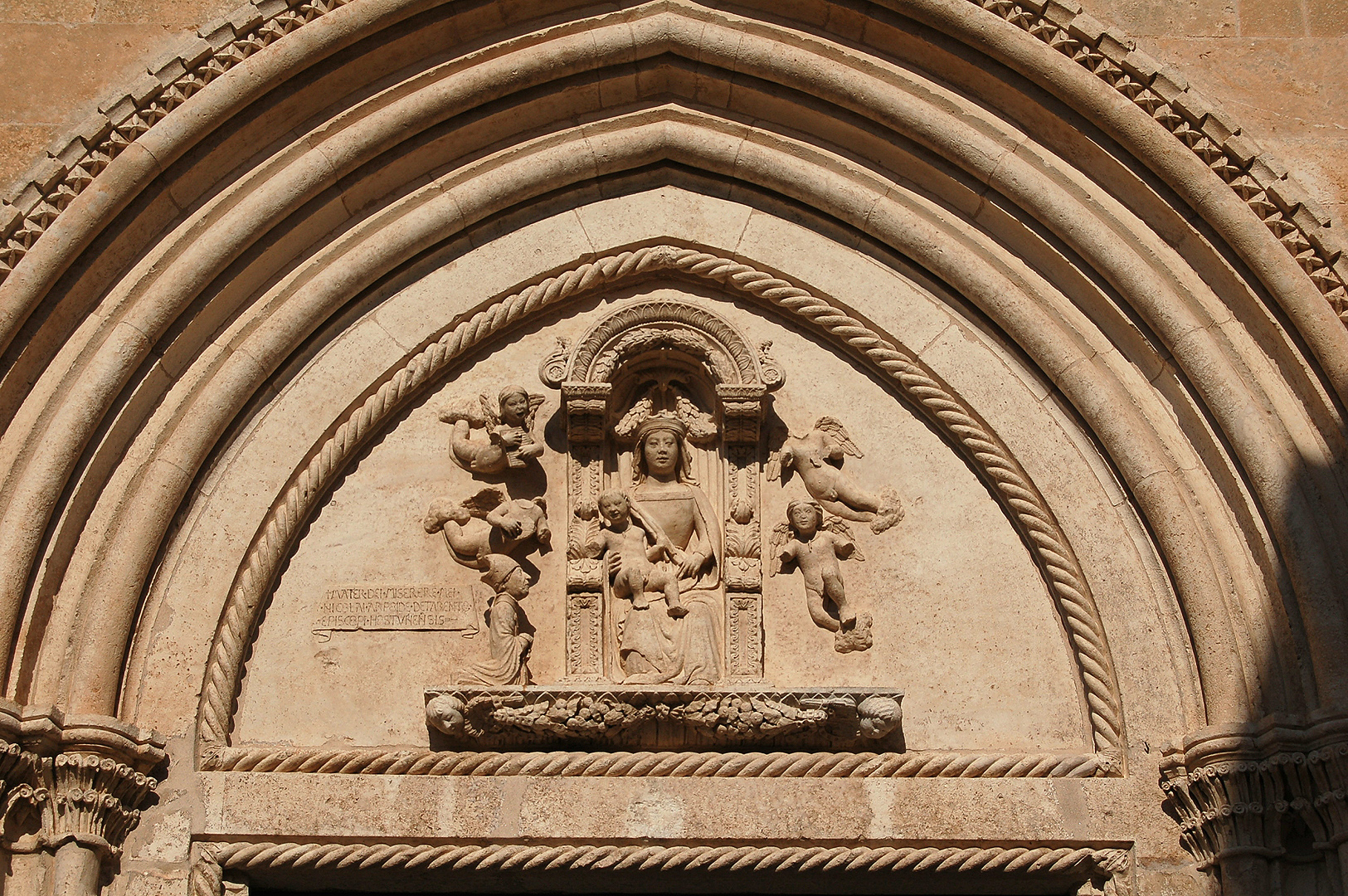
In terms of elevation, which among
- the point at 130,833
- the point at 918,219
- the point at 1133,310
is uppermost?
the point at 918,219

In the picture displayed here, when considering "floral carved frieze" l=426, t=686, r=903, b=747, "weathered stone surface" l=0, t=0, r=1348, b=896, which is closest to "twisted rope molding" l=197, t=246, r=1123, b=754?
"weathered stone surface" l=0, t=0, r=1348, b=896

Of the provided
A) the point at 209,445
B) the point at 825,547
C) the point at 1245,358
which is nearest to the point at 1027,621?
the point at 825,547

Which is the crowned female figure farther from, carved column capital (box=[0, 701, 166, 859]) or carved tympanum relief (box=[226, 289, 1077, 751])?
carved column capital (box=[0, 701, 166, 859])

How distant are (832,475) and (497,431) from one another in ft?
4.59

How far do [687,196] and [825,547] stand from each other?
1758 mm

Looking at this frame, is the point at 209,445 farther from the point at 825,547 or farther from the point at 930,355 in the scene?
the point at 930,355

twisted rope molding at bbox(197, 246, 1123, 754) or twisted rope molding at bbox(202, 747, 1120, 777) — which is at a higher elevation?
twisted rope molding at bbox(197, 246, 1123, 754)

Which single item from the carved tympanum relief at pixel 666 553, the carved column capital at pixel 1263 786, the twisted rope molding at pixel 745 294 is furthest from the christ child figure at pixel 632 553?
the carved column capital at pixel 1263 786

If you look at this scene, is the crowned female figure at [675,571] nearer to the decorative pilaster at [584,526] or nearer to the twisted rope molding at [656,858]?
the decorative pilaster at [584,526]

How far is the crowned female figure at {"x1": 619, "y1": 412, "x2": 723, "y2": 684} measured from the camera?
7285 mm

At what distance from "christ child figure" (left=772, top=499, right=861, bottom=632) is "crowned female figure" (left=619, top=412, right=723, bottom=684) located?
291mm

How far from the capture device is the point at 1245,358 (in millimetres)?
7203

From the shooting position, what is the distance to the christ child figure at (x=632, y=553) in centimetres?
743

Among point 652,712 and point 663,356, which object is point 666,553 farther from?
point 663,356
